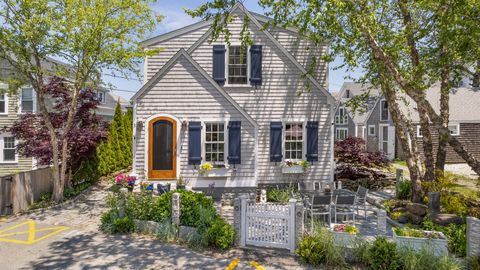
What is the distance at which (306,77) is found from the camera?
13.0 meters

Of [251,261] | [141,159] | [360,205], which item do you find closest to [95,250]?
[251,261]

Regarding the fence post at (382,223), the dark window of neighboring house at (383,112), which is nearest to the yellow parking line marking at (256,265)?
the fence post at (382,223)

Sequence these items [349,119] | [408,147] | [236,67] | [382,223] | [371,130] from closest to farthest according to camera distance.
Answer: [382,223], [408,147], [236,67], [371,130], [349,119]

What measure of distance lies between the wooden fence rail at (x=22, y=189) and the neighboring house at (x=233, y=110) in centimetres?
380

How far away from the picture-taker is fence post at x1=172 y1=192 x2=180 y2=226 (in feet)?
26.7

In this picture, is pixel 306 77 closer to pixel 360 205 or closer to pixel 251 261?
pixel 360 205

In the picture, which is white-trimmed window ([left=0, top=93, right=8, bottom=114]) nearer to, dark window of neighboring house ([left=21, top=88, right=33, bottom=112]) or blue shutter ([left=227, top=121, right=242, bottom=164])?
dark window of neighboring house ([left=21, top=88, right=33, bottom=112])

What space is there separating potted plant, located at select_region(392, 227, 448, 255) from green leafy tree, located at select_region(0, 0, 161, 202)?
10.3 meters

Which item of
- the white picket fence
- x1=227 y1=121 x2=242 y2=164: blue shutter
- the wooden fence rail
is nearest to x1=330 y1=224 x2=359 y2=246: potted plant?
the white picket fence

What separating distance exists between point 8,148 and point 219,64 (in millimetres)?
16289

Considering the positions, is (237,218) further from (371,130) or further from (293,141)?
(371,130)

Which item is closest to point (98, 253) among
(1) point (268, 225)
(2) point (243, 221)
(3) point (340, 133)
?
(2) point (243, 221)

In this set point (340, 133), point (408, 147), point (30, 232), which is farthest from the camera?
point (340, 133)

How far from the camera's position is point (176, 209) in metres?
8.17
